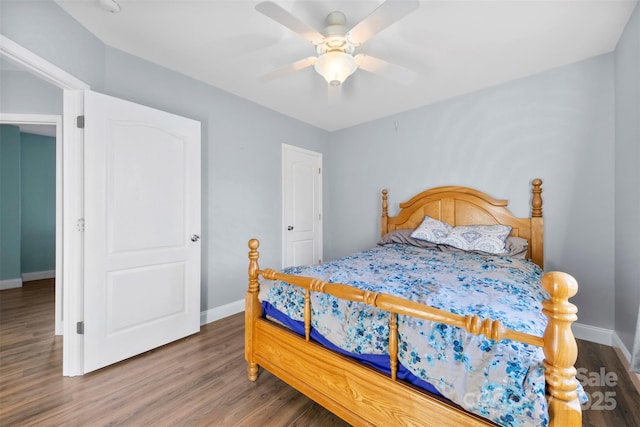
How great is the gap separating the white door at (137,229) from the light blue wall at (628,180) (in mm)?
3392

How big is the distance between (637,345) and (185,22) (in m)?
3.38

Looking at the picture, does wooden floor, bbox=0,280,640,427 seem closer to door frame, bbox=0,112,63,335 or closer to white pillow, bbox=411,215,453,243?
door frame, bbox=0,112,63,335

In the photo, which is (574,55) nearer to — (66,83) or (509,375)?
(509,375)

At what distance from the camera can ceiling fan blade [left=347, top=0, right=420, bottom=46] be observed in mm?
1343

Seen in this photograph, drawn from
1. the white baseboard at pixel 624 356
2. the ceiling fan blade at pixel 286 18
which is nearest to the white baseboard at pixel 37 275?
the ceiling fan blade at pixel 286 18

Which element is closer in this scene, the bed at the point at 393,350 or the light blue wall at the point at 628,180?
the bed at the point at 393,350

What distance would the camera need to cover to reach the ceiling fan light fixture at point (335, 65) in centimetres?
180

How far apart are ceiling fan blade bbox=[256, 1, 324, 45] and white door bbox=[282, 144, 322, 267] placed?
209 cm

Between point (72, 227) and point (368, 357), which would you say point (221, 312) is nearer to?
point (72, 227)

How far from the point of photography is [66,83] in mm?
1894

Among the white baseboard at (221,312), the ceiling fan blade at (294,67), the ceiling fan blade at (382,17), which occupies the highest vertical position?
the ceiling fan blade at (294,67)

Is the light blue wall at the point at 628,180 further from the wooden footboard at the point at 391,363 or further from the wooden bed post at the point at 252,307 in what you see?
the wooden bed post at the point at 252,307

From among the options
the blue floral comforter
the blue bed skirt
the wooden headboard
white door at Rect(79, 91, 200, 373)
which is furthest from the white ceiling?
the blue bed skirt

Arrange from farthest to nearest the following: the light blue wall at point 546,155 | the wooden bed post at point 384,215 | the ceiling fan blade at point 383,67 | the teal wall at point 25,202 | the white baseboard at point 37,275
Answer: the white baseboard at point 37,275
the teal wall at point 25,202
the wooden bed post at point 384,215
the light blue wall at point 546,155
the ceiling fan blade at point 383,67
